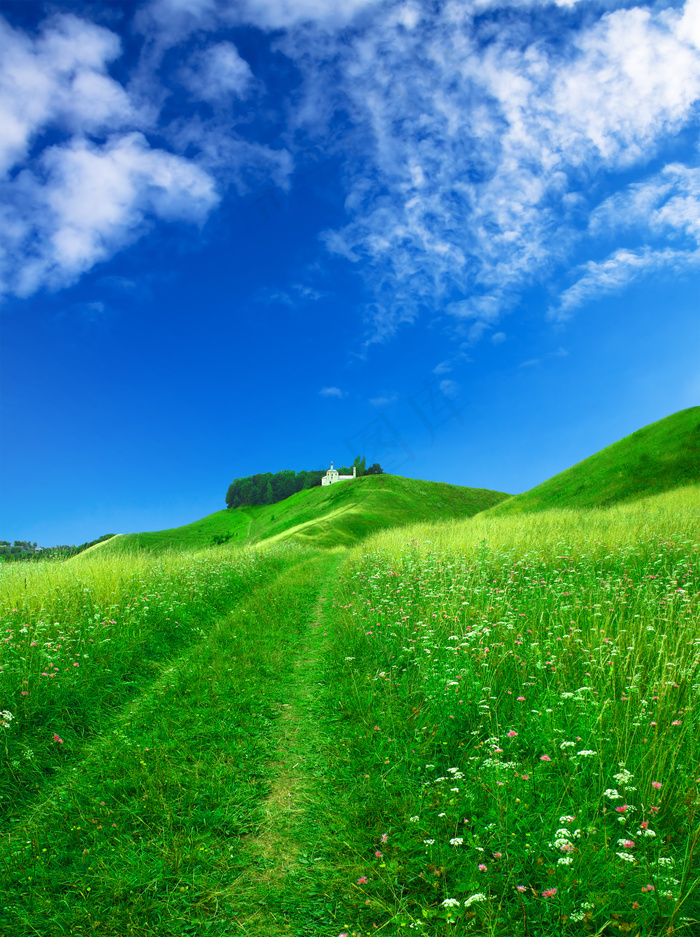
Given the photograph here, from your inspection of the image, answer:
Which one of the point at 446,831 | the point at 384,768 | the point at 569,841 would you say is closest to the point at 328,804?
the point at 384,768

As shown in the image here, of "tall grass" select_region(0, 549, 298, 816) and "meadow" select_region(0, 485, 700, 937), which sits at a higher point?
"tall grass" select_region(0, 549, 298, 816)

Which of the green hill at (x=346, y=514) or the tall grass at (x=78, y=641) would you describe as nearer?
the tall grass at (x=78, y=641)

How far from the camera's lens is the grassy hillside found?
1570 inches

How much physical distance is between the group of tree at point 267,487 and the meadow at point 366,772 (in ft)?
388

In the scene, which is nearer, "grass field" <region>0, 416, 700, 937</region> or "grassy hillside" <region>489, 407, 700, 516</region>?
"grass field" <region>0, 416, 700, 937</region>

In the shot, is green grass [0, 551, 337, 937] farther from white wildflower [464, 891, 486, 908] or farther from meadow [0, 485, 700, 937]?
white wildflower [464, 891, 486, 908]

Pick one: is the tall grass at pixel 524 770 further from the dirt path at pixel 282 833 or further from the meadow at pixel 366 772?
the dirt path at pixel 282 833

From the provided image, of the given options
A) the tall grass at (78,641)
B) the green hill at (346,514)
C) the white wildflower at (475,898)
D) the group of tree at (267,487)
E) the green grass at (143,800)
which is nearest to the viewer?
the white wildflower at (475,898)

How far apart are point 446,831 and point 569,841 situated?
0.98 m

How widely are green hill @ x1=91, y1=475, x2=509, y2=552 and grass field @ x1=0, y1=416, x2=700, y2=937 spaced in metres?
36.5

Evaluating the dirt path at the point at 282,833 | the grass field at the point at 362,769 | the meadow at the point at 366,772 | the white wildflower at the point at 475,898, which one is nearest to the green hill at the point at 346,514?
the grass field at the point at 362,769

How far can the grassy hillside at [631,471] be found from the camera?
131ft

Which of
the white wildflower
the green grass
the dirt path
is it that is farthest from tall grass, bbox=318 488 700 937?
the green grass

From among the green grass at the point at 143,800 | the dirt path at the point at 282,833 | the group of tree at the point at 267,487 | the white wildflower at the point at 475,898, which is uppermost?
the group of tree at the point at 267,487
